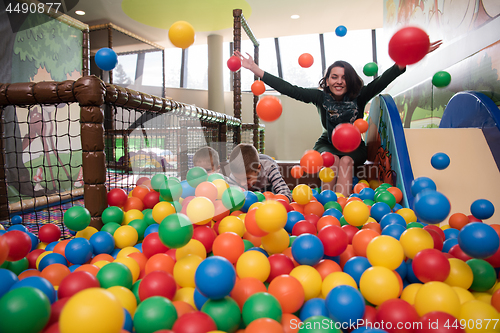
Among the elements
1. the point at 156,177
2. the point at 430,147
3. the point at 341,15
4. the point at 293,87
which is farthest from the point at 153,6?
the point at 430,147

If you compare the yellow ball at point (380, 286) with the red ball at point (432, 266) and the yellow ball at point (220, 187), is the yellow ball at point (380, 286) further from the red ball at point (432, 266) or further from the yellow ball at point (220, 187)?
the yellow ball at point (220, 187)

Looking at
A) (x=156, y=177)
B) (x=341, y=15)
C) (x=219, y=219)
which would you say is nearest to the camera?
(x=219, y=219)

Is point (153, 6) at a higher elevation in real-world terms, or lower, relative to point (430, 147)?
higher

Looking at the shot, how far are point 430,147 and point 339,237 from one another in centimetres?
108

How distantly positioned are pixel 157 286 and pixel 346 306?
16.8 inches

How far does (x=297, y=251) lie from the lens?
841 mm

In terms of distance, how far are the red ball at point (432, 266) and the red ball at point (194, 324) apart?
0.52 m

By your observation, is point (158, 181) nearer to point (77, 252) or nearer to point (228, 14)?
point (77, 252)

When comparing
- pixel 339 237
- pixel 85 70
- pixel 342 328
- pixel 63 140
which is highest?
pixel 85 70

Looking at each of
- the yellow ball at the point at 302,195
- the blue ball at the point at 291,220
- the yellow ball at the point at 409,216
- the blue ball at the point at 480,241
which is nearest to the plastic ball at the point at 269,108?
the yellow ball at the point at 302,195

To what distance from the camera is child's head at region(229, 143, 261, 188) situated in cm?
171

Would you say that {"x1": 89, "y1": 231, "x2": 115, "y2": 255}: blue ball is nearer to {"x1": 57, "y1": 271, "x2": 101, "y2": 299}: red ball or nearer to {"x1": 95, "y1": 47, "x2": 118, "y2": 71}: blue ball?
{"x1": 57, "y1": 271, "x2": 101, "y2": 299}: red ball

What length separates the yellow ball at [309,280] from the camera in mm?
776

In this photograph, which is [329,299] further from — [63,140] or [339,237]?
[63,140]
